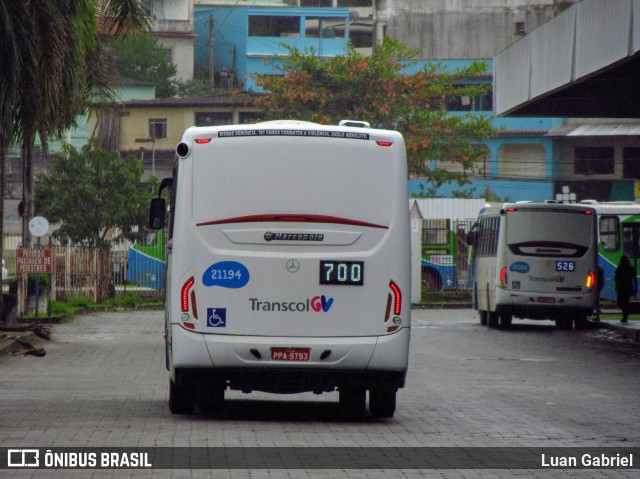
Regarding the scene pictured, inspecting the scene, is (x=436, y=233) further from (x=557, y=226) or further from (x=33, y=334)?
(x=33, y=334)

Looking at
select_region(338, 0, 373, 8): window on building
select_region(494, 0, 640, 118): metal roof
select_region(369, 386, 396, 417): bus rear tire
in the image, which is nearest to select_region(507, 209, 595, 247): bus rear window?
select_region(494, 0, 640, 118): metal roof

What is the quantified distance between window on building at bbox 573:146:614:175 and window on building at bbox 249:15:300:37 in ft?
68.3

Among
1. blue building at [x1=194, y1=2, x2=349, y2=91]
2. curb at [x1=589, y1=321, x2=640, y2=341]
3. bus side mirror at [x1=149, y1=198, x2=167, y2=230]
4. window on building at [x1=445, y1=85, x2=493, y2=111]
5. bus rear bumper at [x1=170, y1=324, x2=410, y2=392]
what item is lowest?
curb at [x1=589, y1=321, x2=640, y2=341]

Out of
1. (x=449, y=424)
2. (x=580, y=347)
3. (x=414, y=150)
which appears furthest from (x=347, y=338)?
(x=414, y=150)

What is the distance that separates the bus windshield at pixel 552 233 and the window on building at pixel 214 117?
42.4m

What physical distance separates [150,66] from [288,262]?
230 ft

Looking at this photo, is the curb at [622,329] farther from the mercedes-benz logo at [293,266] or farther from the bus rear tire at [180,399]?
the mercedes-benz logo at [293,266]

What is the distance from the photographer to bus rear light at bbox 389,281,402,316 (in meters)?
13.2

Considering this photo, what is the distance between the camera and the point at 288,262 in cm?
1313

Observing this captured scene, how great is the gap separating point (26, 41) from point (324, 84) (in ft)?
122

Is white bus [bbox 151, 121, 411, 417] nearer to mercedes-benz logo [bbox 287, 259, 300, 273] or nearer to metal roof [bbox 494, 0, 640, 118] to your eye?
mercedes-benz logo [bbox 287, 259, 300, 273]

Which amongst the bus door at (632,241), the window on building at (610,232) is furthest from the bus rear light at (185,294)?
the window on building at (610,232)

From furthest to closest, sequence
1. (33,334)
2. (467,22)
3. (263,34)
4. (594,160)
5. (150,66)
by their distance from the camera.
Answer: (263,34) → (150,66) → (467,22) → (594,160) → (33,334)

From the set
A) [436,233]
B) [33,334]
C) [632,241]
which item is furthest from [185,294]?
[436,233]
